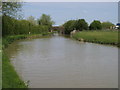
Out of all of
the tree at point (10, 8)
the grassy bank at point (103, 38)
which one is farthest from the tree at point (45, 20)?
the tree at point (10, 8)

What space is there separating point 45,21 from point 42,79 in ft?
335

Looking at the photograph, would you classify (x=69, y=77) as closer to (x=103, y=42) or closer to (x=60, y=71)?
(x=60, y=71)

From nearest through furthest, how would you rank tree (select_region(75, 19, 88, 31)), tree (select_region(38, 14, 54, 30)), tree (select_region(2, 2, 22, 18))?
tree (select_region(2, 2, 22, 18))
tree (select_region(75, 19, 88, 31))
tree (select_region(38, 14, 54, 30))

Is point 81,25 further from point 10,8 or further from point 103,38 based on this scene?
point 10,8

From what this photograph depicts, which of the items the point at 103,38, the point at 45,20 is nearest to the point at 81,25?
the point at 45,20

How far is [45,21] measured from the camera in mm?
112750

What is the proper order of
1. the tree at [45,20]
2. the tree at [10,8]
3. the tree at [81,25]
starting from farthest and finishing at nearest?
the tree at [45,20] < the tree at [81,25] < the tree at [10,8]

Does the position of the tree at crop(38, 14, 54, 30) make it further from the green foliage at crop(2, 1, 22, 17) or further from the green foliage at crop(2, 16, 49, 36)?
the green foliage at crop(2, 1, 22, 17)

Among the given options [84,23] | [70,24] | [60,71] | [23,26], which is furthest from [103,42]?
[70,24]

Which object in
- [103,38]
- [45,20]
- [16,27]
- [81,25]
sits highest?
[45,20]

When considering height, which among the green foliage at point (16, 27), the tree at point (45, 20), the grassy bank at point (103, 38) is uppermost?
the tree at point (45, 20)

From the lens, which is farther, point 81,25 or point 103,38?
point 81,25

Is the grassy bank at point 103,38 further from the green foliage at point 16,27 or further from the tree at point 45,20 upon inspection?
the tree at point 45,20

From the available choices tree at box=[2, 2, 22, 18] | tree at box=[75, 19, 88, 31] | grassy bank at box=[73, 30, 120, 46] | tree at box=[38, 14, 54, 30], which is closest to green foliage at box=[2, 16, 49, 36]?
tree at box=[2, 2, 22, 18]
